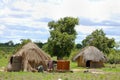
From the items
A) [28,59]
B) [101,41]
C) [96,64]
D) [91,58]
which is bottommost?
[96,64]

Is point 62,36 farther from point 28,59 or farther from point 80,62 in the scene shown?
point 28,59

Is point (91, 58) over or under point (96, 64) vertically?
over

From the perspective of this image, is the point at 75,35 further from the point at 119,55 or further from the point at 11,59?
the point at 11,59

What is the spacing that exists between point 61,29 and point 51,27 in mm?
2453

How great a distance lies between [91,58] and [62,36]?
789 centimetres

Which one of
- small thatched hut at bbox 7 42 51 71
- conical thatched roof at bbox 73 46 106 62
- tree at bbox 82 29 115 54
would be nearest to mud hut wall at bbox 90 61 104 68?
conical thatched roof at bbox 73 46 106 62

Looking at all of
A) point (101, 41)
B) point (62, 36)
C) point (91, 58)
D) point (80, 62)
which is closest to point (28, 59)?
point (91, 58)

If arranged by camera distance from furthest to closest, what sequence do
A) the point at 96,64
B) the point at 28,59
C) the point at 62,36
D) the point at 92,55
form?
the point at 62,36, the point at 96,64, the point at 92,55, the point at 28,59

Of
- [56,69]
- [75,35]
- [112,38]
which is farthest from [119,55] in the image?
[56,69]

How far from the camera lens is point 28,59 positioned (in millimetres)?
42125

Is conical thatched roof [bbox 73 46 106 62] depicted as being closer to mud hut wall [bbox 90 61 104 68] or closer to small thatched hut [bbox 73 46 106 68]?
small thatched hut [bbox 73 46 106 68]

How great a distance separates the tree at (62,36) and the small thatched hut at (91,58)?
4.03 meters

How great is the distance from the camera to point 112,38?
3093 inches

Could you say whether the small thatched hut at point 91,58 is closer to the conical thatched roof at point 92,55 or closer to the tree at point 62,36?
the conical thatched roof at point 92,55
